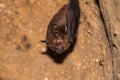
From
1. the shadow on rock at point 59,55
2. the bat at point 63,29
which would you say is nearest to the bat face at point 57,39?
the bat at point 63,29

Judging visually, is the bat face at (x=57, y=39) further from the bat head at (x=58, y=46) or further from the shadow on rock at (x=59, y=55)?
the shadow on rock at (x=59, y=55)

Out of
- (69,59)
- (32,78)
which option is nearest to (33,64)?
(32,78)

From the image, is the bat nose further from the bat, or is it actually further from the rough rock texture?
the rough rock texture

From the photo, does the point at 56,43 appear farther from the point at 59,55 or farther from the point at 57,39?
the point at 59,55

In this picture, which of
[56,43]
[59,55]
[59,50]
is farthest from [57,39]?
[59,55]

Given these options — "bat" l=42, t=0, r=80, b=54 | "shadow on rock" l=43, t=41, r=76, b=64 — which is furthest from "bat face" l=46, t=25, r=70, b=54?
"shadow on rock" l=43, t=41, r=76, b=64

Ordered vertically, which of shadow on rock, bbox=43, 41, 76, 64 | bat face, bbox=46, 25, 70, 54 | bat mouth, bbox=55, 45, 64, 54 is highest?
bat face, bbox=46, 25, 70, 54
